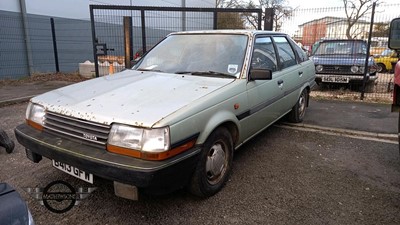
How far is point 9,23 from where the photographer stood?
34.8ft

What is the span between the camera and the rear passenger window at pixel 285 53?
4.53m

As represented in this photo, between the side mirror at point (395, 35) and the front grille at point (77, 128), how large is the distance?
118 inches

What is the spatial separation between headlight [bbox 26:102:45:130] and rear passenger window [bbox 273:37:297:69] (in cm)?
319

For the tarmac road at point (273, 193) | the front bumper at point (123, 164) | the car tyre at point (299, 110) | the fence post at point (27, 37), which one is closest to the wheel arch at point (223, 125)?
the front bumper at point (123, 164)

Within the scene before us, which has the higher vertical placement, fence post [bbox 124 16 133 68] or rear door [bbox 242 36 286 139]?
fence post [bbox 124 16 133 68]

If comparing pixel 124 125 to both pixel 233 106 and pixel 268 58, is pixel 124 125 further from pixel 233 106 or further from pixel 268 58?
pixel 268 58

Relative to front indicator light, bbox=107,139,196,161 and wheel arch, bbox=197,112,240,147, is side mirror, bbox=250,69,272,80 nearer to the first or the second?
wheel arch, bbox=197,112,240,147

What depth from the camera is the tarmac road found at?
2670mm

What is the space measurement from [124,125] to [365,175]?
2.87 meters

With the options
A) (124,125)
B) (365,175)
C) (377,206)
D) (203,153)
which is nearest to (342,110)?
(365,175)

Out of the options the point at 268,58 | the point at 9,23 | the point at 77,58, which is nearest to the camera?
the point at 268,58

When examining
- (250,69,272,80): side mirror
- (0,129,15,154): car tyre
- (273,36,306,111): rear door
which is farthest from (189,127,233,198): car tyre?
(0,129,15,154): car tyre

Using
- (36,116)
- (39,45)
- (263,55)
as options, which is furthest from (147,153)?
(39,45)

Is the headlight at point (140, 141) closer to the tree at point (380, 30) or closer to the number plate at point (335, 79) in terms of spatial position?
the number plate at point (335, 79)
